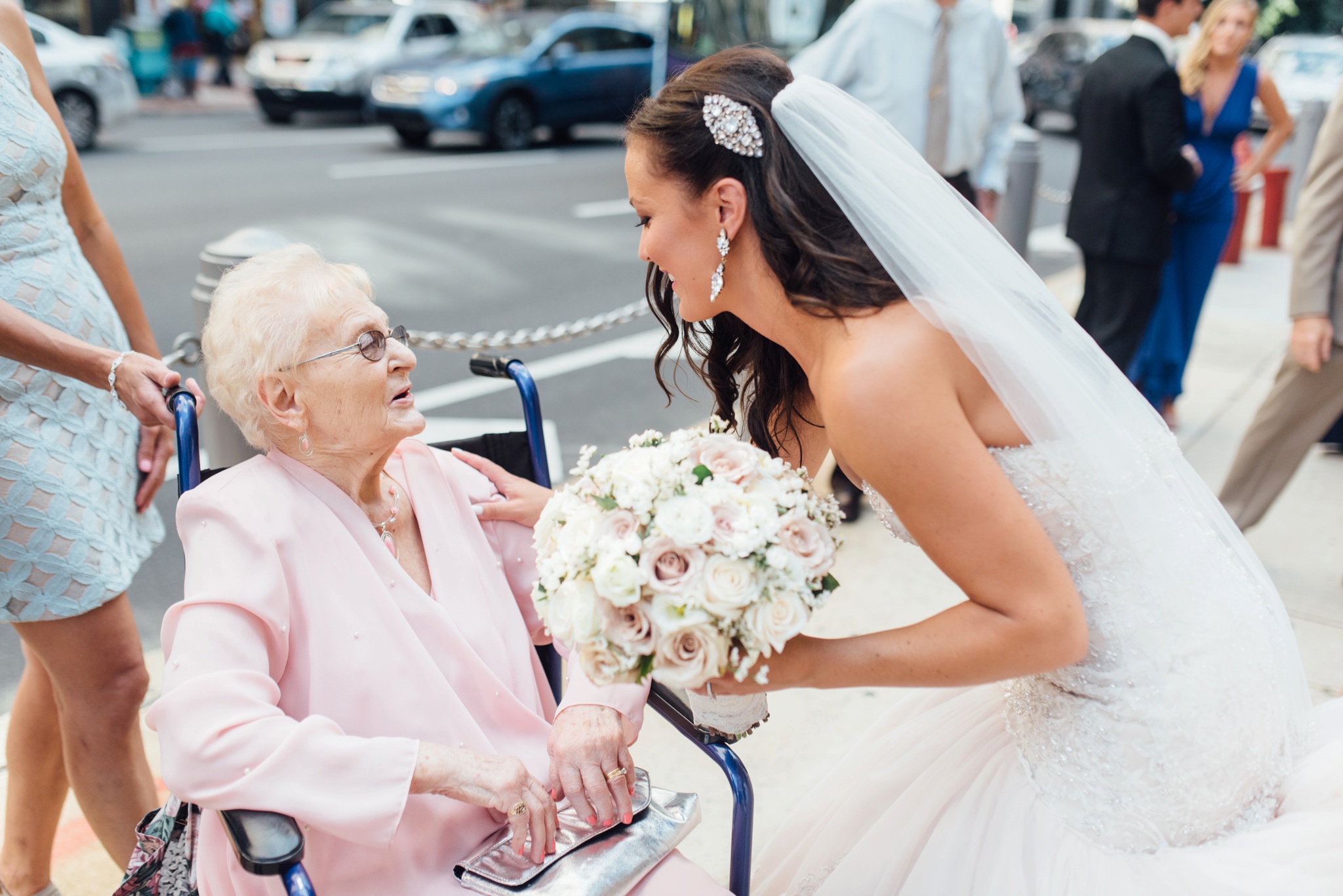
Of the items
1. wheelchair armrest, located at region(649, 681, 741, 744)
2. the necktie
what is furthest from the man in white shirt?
wheelchair armrest, located at region(649, 681, 741, 744)

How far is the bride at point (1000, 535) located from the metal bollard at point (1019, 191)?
5.42 meters

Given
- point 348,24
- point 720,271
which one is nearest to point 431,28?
point 348,24

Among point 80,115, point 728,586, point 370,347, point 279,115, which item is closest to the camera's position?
point 728,586

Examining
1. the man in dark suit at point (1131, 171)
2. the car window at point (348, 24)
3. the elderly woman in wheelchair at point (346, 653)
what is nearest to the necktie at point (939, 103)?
the man in dark suit at point (1131, 171)

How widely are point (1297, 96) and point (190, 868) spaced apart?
18232 millimetres

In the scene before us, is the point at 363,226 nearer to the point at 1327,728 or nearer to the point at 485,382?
the point at 485,382

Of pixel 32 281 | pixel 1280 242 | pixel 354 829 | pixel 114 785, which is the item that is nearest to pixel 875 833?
pixel 354 829

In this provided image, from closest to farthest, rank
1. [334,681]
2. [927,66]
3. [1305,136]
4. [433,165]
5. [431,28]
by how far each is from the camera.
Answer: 1. [334,681]
2. [927,66]
3. [1305,136]
4. [433,165]
5. [431,28]

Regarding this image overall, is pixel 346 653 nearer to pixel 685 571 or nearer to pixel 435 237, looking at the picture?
pixel 685 571

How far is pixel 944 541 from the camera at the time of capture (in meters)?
1.46

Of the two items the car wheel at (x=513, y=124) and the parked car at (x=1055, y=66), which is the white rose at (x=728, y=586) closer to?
the car wheel at (x=513, y=124)

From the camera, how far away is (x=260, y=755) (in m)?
1.54

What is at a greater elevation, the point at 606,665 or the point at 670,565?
the point at 670,565

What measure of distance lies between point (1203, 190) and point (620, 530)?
4383 mm
